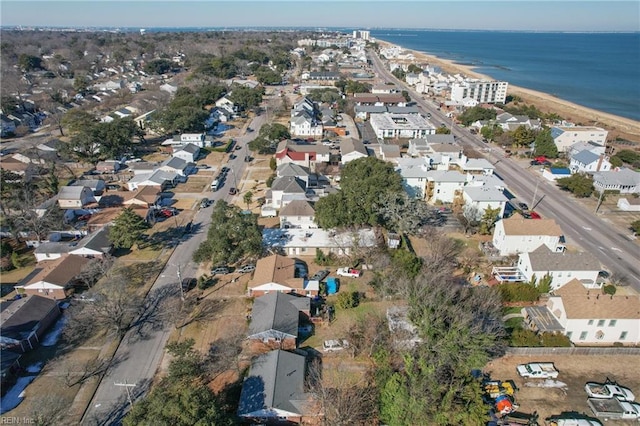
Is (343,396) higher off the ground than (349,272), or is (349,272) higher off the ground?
(343,396)

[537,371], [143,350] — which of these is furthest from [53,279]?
[537,371]

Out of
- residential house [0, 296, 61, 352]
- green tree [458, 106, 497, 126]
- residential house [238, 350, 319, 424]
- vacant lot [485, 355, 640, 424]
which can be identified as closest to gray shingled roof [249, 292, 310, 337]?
residential house [238, 350, 319, 424]

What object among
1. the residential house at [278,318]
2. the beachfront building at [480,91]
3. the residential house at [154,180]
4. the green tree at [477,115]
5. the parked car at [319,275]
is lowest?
the parked car at [319,275]

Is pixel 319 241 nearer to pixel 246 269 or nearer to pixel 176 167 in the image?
pixel 246 269

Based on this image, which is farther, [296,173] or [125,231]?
[296,173]

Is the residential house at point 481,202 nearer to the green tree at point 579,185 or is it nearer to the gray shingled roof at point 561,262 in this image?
the gray shingled roof at point 561,262

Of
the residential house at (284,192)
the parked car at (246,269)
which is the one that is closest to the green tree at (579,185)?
the residential house at (284,192)
